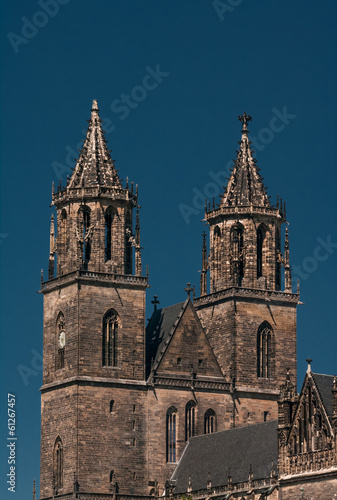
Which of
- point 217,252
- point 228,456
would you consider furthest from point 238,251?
point 228,456

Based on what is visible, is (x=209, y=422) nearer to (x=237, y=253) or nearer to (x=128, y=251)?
(x=237, y=253)

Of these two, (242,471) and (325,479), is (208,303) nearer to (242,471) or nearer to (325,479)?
(242,471)

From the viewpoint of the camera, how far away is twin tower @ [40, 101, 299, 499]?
373ft

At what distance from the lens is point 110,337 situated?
116 meters

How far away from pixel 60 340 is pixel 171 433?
920 centimetres

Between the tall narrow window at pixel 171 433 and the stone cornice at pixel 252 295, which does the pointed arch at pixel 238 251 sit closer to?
the stone cornice at pixel 252 295

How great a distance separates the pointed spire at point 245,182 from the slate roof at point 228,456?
16779 millimetres

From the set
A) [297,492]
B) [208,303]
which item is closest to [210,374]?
[208,303]

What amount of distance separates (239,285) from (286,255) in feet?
12.4

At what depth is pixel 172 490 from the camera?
370 ft

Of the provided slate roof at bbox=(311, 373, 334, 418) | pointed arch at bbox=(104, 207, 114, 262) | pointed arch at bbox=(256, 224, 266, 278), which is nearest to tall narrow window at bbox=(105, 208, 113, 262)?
pointed arch at bbox=(104, 207, 114, 262)

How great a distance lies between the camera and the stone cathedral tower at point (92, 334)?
113125 mm

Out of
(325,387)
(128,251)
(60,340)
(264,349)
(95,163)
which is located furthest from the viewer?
(264,349)

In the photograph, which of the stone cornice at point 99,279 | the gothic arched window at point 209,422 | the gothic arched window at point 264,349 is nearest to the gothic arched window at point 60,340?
the stone cornice at point 99,279
